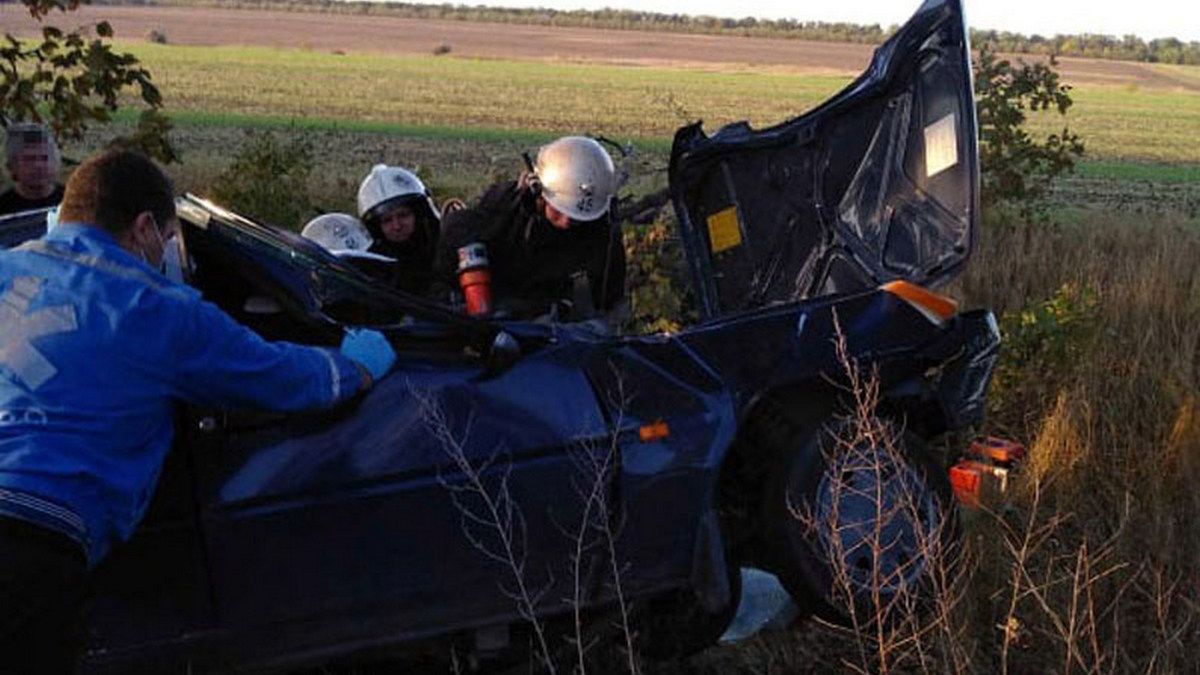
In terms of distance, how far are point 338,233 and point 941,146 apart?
2.24 m

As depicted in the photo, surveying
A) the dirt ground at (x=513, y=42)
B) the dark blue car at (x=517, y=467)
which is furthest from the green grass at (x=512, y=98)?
the dark blue car at (x=517, y=467)

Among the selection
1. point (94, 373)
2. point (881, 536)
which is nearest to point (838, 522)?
point (881, 536)

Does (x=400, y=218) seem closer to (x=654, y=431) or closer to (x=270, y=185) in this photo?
(x=654, y=431)

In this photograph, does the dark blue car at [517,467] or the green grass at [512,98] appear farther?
the green grass at [512,98]

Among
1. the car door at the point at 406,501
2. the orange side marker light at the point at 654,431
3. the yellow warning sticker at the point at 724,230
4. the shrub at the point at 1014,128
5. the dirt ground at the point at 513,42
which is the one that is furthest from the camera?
the dirt ground at the point at 513,42

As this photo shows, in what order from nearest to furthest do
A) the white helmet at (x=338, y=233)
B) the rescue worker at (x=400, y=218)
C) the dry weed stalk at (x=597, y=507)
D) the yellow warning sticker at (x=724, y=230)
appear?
the dry weed stalk at (x=597, y=507) < the white helmet at (x=338, y=233) < the yellow warning sticker at (x=724, y=230) < the rescue worker at (x=400, y=218)

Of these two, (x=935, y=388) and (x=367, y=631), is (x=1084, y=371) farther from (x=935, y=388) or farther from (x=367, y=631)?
(x=367, y=631)

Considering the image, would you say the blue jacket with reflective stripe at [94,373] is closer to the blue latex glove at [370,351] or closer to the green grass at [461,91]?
the blue latex glove at [370,351]

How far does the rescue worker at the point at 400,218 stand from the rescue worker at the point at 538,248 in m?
0.12

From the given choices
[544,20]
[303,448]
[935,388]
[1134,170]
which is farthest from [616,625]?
[544,20]

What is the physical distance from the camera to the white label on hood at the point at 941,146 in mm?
4414

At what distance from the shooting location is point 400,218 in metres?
5.71

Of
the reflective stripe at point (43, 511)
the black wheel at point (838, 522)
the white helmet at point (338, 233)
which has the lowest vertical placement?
the black wheel at point (838, 522)

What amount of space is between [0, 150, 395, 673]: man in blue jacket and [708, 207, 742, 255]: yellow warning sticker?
2.67m
